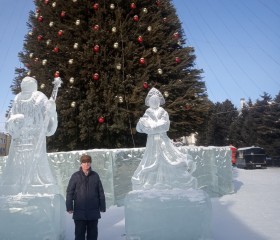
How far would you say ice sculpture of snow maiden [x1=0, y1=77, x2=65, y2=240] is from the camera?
15.0 feet

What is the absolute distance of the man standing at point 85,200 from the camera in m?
4.41

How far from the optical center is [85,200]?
4.42 m

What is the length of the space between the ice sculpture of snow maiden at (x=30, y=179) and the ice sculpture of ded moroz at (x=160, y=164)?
145 centimetres

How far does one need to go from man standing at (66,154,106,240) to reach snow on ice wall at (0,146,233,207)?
361cm

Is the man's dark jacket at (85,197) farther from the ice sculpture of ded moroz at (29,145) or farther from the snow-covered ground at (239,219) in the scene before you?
the snow-covered ground at (239,219)

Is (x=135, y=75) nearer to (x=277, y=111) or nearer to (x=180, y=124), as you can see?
(x=180, y=124)

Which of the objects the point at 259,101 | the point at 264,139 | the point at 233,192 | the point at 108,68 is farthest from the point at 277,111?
the point at 108,68

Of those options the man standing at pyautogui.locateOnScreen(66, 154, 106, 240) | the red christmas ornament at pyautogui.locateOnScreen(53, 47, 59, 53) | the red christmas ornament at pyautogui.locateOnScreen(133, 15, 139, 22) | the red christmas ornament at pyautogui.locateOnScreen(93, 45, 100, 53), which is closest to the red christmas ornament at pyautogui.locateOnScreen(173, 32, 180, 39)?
the red christmas ornament at pyautogui.locateOnScreen(133, 15, 139, 22)

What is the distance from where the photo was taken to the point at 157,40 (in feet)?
34.8

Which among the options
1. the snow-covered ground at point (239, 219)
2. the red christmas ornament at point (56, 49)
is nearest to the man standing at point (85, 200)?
the snow-covered ground at point (239, 219)

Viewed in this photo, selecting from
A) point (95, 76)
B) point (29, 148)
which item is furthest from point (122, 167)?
point (29, 148)

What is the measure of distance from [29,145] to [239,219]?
14.2ft

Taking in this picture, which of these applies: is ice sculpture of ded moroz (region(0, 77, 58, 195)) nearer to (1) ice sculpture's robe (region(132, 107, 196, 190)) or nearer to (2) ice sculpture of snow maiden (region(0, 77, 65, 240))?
(2) ice sculpture of snow maiden (region(0, 77, 65, 240))

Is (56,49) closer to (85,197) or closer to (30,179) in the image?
(30,179)
